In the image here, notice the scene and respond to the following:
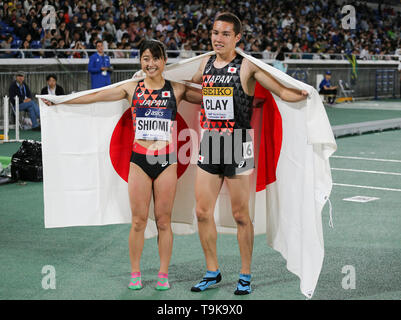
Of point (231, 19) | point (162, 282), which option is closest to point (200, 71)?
point (231, 19)

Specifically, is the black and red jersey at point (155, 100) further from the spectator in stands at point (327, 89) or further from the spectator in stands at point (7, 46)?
the spectator in stands at point (327, 89)

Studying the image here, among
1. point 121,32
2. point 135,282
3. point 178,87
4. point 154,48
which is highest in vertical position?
point 121,32

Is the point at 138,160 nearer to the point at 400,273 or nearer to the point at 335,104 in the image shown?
the point at 400,273

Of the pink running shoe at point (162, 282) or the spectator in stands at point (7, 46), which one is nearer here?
the pink running shoe at point (162, 282)

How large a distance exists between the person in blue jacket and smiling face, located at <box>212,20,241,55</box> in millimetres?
12632

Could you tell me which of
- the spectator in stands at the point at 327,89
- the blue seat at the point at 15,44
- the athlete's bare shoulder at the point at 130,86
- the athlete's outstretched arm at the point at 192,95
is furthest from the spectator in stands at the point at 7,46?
the athlete's outstretched arm at the point at 192,95

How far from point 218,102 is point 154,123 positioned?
0.57 meters

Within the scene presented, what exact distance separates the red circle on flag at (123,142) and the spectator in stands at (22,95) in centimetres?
1148

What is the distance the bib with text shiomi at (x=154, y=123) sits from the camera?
547 centimetres

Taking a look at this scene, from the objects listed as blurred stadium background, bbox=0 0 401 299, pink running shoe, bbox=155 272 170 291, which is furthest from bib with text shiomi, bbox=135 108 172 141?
blurred stadium background, bbox=0 0 401 299

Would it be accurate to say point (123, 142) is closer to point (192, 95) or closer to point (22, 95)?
point (192, 95)

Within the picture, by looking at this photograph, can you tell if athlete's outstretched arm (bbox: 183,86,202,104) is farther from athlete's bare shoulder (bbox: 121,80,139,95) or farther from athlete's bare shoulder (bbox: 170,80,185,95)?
athlete's bare shoulder (bbox: 121,80,139,95)

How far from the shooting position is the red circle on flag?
594 cm

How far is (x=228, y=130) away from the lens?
17.8 ft
